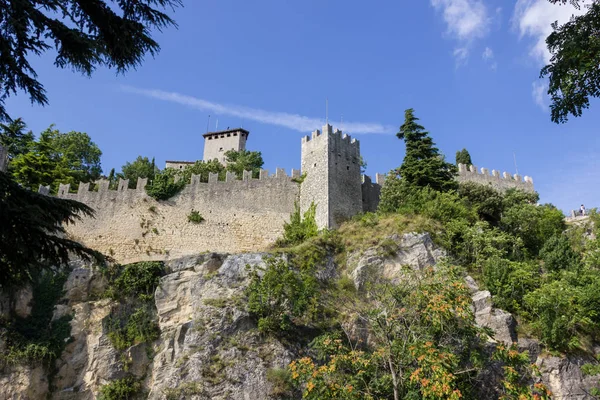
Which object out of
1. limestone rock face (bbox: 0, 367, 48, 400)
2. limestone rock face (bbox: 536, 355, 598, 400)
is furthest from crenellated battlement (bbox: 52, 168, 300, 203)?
limestone rock face (bbox: 536, 355, 598, 400)

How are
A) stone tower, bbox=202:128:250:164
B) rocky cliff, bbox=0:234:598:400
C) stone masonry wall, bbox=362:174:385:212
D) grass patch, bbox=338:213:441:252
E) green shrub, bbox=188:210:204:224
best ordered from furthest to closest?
stone tower, bbox=202:128:250:164 < stone masonry wall, bbox=362:174:385:212 < green shrub, bbox=188:210:204:224 < grass patch, bbox=338:213:441:252 < rocky cliff, bbox=0:234:598:400

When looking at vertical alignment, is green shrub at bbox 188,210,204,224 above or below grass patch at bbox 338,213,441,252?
above

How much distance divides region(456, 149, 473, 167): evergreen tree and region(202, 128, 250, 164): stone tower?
2560cm

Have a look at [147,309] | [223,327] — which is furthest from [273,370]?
[147,309]

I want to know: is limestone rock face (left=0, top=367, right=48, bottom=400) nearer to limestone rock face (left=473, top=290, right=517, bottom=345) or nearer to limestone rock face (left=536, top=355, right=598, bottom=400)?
limestone rock face (left=473, top=290, right=517, bottom=345)

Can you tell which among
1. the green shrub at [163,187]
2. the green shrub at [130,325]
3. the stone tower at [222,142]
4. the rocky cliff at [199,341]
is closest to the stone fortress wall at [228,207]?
the green shrub at [163,187]

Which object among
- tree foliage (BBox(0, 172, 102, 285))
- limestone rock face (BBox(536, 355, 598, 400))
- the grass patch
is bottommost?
limestone rock face (BBox(536, 355, 598, 400))

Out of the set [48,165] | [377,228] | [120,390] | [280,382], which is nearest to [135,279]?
[120,390]

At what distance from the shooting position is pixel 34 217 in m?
7.11

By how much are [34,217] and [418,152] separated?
23.8 m

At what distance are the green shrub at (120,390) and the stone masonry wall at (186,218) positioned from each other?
7.51 meters

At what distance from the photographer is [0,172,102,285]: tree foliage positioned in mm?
7039

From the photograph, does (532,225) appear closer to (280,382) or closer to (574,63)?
(280,382)

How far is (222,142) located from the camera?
190 feet
